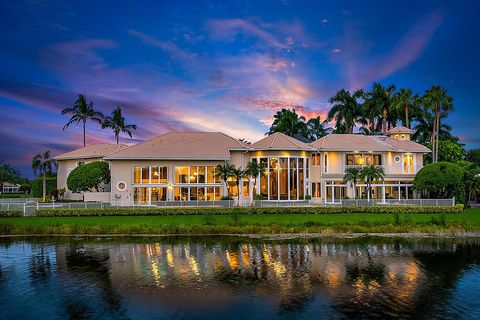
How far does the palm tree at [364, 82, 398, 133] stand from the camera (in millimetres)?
66375

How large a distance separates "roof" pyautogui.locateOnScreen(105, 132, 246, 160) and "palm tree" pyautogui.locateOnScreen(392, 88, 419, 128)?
30.7 metres

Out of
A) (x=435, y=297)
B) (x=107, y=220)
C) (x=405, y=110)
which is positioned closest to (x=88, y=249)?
(x=107, y=220)

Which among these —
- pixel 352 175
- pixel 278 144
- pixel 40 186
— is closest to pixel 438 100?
pixel 352 175

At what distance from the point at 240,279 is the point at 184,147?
2770 cm

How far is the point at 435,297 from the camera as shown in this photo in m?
15.6

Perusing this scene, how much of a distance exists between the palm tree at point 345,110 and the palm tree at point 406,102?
560 centimetres

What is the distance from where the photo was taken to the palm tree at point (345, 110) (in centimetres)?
6625

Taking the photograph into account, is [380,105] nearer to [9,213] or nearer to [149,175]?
[149,175]

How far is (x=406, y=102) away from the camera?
63.7 m

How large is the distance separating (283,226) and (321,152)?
1915 centimetres

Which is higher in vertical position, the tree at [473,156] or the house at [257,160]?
the tree at [473,156]

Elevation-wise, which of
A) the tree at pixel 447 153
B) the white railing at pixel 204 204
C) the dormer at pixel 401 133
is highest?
the dormer at pixel 401 133

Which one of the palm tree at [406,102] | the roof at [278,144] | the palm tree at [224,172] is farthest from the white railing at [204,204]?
the palm tree at [406,102]

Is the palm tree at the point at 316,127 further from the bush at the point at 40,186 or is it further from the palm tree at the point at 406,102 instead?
the bush at the point at 40,186
